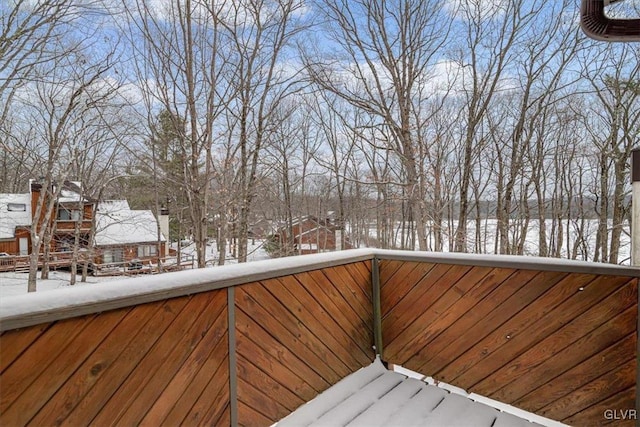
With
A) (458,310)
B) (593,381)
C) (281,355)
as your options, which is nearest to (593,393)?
(593,381)

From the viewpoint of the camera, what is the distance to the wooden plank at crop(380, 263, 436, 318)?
8.25 ft

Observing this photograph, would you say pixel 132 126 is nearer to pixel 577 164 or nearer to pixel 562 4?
pixel 562 4

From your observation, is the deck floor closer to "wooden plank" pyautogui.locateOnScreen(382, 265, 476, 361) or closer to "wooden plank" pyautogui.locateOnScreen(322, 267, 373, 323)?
"wooden plank" pyautogui.locateOnScreen(382, 265, 476, 361)

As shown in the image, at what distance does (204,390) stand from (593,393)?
80.4 inches

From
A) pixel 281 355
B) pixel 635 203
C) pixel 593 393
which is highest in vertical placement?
pixel 635 203

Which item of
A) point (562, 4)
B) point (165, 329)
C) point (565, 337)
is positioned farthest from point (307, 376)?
point (562, 4)

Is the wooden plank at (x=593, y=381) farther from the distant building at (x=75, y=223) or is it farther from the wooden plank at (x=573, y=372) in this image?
the distant building at (x=75, y=223)

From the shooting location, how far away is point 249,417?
6.12 feet

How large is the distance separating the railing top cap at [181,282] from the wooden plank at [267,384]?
0.45 m

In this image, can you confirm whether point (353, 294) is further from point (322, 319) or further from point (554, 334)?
point (554, 334)

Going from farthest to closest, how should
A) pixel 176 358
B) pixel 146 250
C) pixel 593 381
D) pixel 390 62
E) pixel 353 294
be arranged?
1. pixel 146 250
2. pixel 390 62
3. pixel 353 294
4. pixel 593 381
5. pixel 176 358

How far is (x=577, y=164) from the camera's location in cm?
974

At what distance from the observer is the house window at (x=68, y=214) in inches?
422

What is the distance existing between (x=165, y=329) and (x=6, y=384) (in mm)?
534
